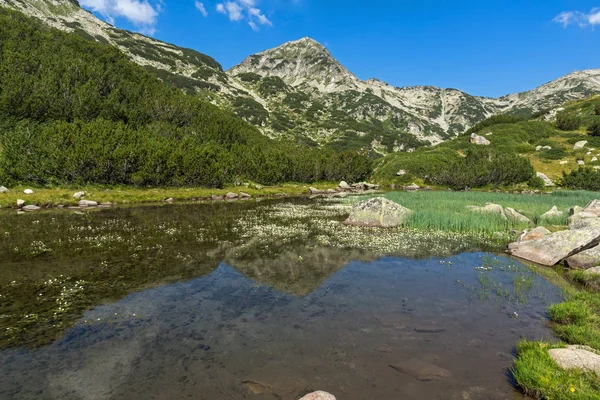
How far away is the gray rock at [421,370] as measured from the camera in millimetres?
11180

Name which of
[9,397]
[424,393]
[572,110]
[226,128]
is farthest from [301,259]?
[572,110]

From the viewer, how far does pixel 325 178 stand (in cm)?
13625

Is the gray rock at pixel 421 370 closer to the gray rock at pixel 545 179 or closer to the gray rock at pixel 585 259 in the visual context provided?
the gray rock at pixel 585 259

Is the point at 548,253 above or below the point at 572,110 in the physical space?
below

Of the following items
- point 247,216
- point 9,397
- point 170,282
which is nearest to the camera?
point 9,397

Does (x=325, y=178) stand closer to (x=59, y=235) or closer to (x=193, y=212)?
(x=193, y=212)

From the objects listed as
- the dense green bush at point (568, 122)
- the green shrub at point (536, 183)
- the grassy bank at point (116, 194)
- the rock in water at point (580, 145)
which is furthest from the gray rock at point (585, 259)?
the dense green bush at point (568, 122)

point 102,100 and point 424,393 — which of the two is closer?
point 424,393

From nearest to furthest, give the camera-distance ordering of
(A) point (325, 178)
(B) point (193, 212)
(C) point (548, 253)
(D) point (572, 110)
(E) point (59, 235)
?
(C) point (548, 253), (E) point (59, 235), (B) point (193, 212), (A) point (325, 178), (D) point (572, 110)

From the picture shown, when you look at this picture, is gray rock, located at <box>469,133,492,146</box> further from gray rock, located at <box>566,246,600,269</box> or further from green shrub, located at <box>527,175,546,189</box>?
gray rock, located at <box>566,246,600,269</box>

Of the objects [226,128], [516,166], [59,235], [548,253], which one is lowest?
[59,235]

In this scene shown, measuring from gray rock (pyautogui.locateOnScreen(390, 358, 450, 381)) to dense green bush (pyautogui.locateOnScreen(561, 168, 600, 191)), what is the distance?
11321 cm

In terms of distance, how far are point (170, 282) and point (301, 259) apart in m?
10.1

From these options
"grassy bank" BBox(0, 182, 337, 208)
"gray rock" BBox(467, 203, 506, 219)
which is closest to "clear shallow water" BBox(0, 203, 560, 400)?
"gray rock" BBox(467, 203, 506, 219)
